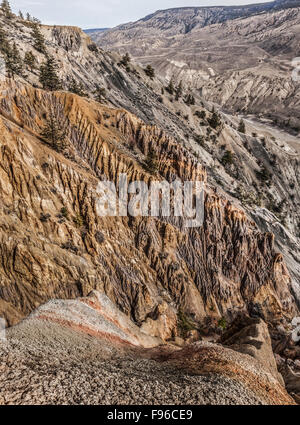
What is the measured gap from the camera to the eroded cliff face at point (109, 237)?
22.6 m

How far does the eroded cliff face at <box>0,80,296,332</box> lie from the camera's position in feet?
74.1

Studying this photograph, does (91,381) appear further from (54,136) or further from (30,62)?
(30,62)

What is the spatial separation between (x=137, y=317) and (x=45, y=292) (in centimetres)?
1044

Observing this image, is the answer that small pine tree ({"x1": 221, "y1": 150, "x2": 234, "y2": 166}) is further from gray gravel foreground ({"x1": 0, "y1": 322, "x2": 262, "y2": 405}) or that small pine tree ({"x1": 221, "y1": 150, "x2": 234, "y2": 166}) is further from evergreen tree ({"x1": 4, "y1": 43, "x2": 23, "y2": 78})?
gray gravel foreground ({"x1": 0, "y1": 322, "x2": 262, "y2": 405})

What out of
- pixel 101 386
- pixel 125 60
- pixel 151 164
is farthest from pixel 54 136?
pixel 125 60

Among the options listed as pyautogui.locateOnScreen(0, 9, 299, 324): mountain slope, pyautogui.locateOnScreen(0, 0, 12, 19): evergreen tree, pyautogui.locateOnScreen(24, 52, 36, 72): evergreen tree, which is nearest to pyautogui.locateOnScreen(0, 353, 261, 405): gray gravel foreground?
pyautogui.locateOnScreen(0, 9, 299, 324): mountain slope

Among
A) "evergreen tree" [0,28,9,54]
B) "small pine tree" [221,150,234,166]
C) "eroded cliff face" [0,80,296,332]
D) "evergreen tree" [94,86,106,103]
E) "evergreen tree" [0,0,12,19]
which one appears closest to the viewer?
"eroded cliff face" [0,80,296,332]

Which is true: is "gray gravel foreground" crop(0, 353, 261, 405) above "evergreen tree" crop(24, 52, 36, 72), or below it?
below

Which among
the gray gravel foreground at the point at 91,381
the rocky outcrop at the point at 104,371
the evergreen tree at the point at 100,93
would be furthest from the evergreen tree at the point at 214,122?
the gray gravel foreground at the point at 91,381

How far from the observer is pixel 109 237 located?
29.2m
